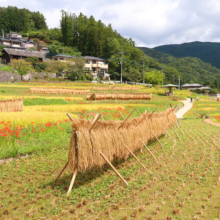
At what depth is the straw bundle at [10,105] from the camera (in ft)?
48.5

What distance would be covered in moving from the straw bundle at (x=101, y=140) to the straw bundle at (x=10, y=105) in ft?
33.2

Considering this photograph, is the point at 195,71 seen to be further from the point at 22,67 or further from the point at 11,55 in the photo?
the point at 22,67

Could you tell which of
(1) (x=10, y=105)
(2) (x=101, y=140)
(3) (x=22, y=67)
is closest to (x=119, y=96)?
(1) (x=10, y=105)

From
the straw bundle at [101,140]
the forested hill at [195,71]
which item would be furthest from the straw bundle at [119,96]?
the forested hill at [195,71]

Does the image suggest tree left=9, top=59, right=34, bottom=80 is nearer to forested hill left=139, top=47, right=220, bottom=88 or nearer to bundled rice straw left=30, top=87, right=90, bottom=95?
bundled rice straw left=30, top=87, right=90, bottom=95

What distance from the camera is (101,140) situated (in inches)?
256

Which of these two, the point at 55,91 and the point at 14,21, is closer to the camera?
the point at 55,91

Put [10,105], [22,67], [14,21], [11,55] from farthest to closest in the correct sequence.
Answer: [14,21]
[11,55]
[22,67]
[10,105]

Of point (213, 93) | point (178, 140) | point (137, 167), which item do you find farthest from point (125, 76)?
point (137, 167)

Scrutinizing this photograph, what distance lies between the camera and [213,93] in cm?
7062

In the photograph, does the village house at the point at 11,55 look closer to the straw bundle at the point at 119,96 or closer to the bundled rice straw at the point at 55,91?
the bundled rice straw at the point at 55,91

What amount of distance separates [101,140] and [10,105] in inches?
435

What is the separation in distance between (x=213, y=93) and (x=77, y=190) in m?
74.3

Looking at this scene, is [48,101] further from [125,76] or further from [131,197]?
[125,76]
